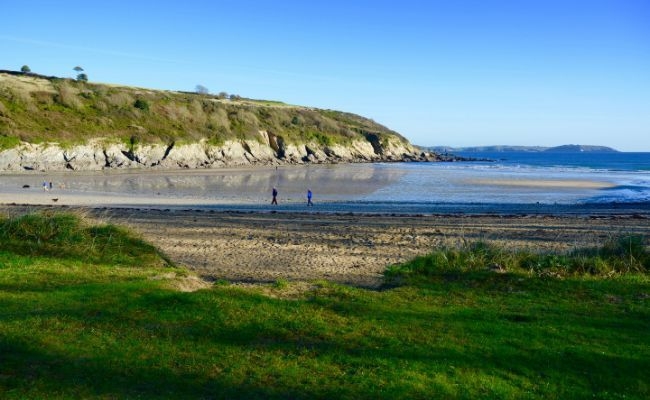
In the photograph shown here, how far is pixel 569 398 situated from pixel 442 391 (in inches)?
56.9

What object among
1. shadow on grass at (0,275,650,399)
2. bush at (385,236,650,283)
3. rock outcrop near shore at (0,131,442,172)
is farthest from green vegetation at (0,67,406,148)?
shadow on grass at (0,275,650,399)

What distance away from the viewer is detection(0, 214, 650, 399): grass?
625cm

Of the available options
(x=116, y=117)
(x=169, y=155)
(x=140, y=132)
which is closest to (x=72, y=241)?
(x=169, y=155)

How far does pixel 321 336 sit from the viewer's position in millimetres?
7883

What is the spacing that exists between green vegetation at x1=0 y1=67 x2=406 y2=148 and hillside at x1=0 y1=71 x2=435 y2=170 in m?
0.12

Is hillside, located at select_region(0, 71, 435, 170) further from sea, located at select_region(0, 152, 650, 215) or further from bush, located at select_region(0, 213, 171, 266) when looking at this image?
bush, located at select_region(0, 213, 171, 266)

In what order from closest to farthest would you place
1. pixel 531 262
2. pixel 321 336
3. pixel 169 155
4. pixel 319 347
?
pixel 319 347, pixel 321 336, pixel 531 262, pixel 169 155

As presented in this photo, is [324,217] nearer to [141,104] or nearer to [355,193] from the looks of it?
[355,193]

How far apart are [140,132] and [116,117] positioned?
722 centimetres

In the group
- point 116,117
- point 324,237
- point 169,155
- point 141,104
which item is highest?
point 141,104

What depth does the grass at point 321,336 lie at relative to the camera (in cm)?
625

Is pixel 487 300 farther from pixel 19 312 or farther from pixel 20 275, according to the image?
pixel 20 275

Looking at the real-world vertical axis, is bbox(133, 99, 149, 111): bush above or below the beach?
above

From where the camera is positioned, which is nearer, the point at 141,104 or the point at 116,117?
the point at 116,117
